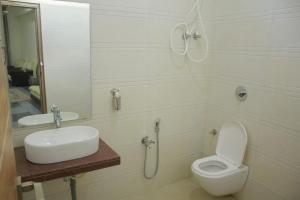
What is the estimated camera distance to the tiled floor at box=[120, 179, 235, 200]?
2443 millimetres

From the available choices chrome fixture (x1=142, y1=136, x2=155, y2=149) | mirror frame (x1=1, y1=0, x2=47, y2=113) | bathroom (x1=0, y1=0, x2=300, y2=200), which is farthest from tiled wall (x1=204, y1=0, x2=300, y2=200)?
mirror frame (x1=1, y1=0, x2=47, y2=113)

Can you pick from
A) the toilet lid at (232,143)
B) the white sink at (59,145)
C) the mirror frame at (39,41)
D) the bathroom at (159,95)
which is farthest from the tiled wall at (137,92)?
the toilet lid at (232,143)

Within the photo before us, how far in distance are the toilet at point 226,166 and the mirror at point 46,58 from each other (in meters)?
1.22

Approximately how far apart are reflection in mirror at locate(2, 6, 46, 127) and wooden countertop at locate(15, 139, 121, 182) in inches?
13.8

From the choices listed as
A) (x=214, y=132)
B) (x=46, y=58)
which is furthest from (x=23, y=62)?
(x=214, y=132)

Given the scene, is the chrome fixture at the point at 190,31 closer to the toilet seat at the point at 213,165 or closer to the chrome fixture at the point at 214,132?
the chrome fixture at the point at 214,132

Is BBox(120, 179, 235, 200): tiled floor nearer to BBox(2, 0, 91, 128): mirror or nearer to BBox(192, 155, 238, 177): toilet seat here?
BBox(192, 155, 238, 177): toilet seat

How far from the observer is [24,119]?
1790 millimetres

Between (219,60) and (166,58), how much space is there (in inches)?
22.9

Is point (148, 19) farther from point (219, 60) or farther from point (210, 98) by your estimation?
point (210, 98)

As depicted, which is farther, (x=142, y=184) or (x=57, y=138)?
(x=142, y=184)

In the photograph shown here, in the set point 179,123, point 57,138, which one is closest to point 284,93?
point 179,123

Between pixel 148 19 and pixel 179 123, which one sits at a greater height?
pixel 148 19

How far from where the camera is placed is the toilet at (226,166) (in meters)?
2.08
